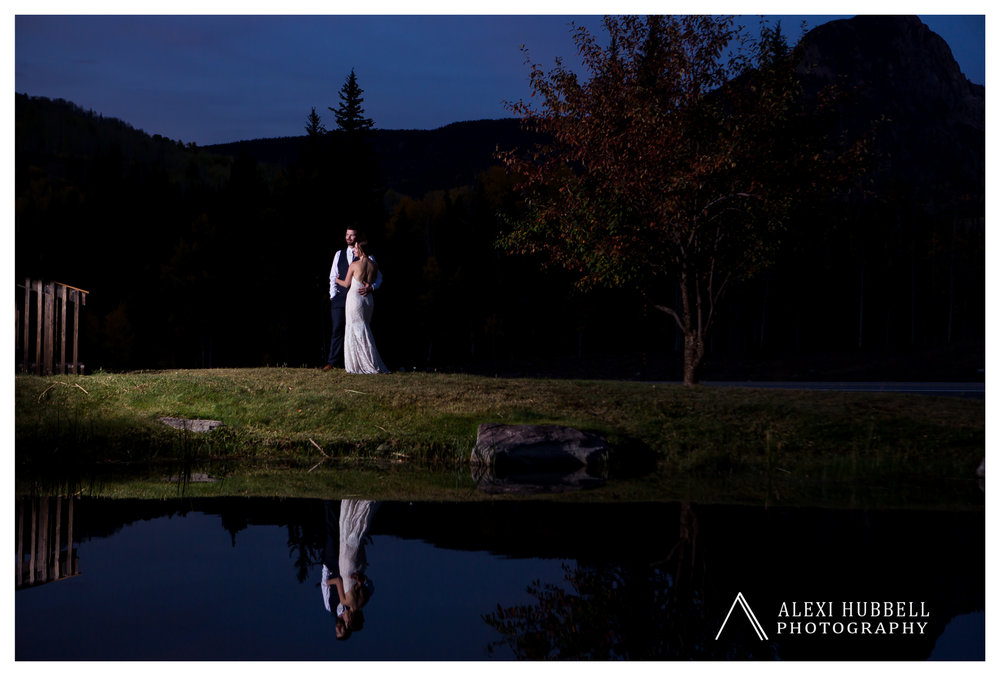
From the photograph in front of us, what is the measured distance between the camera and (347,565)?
6508 millimetres

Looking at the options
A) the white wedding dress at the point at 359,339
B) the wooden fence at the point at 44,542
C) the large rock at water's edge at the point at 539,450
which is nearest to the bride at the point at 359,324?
the white wedding dress at the point at 359,339

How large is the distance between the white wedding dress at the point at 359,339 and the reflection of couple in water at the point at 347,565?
9341mm

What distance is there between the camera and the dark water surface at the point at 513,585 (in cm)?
Result: 507

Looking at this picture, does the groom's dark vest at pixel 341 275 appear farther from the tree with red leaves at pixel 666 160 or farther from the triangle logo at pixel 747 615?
the triangle logo at pixel 747 615

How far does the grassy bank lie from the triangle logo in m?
4.25

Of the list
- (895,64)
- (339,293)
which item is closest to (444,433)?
(339,293)

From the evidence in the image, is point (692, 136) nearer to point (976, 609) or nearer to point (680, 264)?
point (680, 264)

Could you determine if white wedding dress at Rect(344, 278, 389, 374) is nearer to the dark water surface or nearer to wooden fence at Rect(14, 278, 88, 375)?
wooden fence at Rect(14, 278, 88, 375)

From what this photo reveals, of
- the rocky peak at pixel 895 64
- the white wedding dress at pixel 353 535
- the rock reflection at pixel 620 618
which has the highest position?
the rocky peak at pixel 895 64

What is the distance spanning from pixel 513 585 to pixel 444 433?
7677mm

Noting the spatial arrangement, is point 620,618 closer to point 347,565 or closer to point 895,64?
point 347,565

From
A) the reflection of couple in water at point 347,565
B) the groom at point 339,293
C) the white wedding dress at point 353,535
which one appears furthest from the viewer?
the groom at point 339,293

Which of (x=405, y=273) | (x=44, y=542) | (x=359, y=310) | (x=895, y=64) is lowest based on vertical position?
(x=44, y=542)

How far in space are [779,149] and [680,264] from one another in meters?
3.12
